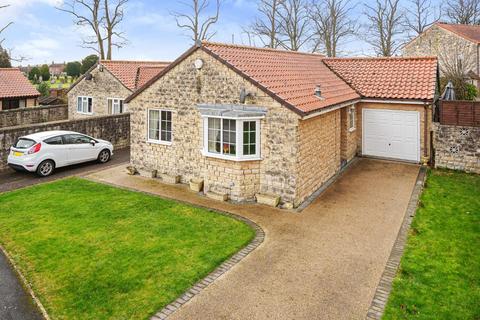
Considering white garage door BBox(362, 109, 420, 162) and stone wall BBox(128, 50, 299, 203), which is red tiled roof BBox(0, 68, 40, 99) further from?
white garage door BBox(362, 109, 420, 162)

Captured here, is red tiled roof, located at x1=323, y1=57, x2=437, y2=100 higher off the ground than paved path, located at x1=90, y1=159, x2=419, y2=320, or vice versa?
red tiled roof, located at x1=323, y1=57, x2=437, y2=100

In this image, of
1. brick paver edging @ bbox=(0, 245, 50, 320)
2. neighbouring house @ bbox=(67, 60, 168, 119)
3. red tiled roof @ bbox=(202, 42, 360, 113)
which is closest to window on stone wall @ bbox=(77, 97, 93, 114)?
neighbouring house @ bbox=(67, 60, 168, 119)

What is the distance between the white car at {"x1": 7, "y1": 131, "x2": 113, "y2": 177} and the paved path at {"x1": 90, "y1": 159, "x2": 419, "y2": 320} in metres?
4.23

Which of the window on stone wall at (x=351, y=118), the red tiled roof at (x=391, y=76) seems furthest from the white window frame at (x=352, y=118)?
the red tiled roof at (x=391, y=76)

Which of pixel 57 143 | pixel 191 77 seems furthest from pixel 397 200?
pixel 57 143

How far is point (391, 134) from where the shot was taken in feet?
60.6

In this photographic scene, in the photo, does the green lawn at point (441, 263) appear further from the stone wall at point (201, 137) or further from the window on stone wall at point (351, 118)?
the window on stone wall at point (351, 118)

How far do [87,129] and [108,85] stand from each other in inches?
328

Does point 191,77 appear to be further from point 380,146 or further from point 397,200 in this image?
point 380,146

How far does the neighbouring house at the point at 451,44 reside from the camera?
42.2 metres

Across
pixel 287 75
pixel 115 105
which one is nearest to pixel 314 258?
pixel 287 75

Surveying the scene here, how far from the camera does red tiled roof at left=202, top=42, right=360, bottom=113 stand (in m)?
12.8

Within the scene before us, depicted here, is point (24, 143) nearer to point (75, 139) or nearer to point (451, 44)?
point (75, 139)

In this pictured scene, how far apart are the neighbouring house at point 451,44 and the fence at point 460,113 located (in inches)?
1101
